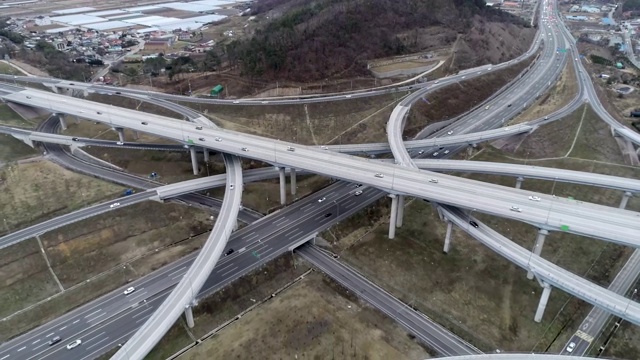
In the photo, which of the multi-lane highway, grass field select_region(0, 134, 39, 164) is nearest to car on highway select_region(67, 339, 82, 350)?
the multi-lane highway

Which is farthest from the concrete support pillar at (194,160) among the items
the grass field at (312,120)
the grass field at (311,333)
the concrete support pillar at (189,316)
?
the concrete support pillar at (189,316)

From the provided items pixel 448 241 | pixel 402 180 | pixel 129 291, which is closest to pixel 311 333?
pixel 129 291

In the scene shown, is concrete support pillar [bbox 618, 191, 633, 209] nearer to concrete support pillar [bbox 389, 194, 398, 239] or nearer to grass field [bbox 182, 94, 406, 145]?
concrete support pillar [bbox 389, 194, 398, 239]

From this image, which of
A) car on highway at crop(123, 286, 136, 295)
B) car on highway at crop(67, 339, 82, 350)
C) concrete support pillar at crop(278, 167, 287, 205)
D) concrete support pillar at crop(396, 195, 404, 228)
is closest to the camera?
car on highway at crop(67, 339, 82, 350)

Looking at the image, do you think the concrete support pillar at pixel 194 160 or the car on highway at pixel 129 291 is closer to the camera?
the car on highway at pixel 129 291

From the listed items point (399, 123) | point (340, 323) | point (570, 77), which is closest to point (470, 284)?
point (340, 323)

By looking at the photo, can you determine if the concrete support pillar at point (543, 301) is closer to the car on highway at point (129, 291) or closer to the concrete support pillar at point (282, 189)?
the concrete support pillar at point (282, 189)
